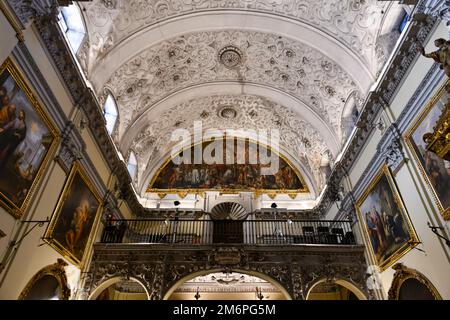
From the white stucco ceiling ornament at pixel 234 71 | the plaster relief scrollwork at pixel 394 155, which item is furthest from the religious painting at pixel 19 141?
the plaster relief scrollwork at pixel 394 155

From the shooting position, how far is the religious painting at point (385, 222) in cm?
813

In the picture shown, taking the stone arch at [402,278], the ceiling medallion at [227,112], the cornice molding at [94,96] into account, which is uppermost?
the ceiling medallion at [227,112]

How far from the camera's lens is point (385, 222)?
361 inches

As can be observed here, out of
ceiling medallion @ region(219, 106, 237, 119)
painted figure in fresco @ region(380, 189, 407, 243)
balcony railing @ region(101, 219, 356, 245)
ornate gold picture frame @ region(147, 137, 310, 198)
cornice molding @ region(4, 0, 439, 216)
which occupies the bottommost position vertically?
painted figure in fresco @ region(380, 189, 407, 243)

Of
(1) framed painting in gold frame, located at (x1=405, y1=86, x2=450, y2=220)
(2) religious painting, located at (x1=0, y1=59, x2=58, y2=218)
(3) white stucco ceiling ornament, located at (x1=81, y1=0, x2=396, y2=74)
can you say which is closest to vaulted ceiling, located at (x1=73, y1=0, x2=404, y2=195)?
(3) white stucco ceiling ornament, located at (x1=81, y1=0, x2=396, y2=74)

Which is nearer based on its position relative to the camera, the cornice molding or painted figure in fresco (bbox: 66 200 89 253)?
the cornice molding

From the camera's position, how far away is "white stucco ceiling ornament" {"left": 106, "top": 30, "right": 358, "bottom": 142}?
Answer: 12625 mm

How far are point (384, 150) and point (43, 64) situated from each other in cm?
1006

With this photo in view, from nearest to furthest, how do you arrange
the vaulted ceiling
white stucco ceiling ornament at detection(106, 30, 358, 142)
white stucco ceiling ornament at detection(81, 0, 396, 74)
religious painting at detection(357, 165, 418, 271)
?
1. religious painting at detection(357, 165, 418, 271)
2. white stucco ceiling ornament at detection(81, 0, 396, 74)
3. the vaulted ceiling
4. white stucco ceiling ornament at detection(106, 30, 358, 142)

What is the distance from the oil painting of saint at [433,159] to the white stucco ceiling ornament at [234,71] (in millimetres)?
4529

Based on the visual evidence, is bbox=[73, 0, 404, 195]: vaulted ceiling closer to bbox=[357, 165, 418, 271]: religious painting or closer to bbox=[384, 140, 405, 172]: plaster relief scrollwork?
bbox=[384, 140, 405, 172]: plaster relief scrollwork

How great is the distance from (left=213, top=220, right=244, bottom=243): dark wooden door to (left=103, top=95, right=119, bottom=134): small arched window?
6.83m

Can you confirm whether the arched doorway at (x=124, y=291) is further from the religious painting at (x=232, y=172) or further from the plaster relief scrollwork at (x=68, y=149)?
the plaster relief scrollwork at (x=68, y=149)

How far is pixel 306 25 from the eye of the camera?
1197 cm
